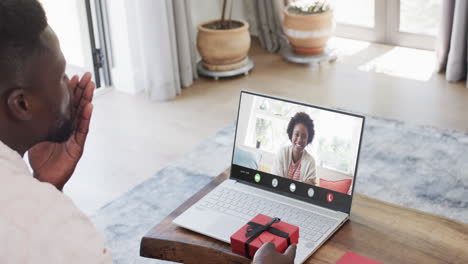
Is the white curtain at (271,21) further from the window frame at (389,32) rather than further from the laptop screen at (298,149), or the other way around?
the laptop screen at (298,149)

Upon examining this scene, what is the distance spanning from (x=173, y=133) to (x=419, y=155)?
4.34 ft

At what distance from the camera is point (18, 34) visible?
1084 millimetres

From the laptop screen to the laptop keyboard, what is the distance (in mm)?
59

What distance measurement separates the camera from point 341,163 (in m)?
1.73

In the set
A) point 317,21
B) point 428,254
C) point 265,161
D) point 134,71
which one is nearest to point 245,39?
point 317,21

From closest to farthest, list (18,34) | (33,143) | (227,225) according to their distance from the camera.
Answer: (18,34) → (33,143) → (227,225)

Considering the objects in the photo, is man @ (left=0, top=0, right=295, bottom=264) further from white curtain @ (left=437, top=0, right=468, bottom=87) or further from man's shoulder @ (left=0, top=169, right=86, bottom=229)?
white curtain @ (left=437, top=0, right=468, bottom=87)

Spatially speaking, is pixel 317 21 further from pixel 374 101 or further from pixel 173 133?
pixel 173 133

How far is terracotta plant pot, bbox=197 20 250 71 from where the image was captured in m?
4.09

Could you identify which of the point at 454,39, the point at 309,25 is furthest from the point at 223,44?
the point at 454,39

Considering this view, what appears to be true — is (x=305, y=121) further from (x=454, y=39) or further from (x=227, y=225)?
(x=454, y=39)

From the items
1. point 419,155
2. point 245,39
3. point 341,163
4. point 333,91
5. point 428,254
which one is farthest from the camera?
point 245,39

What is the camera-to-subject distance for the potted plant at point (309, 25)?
13.9 feet

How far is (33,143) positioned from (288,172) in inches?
32.4
